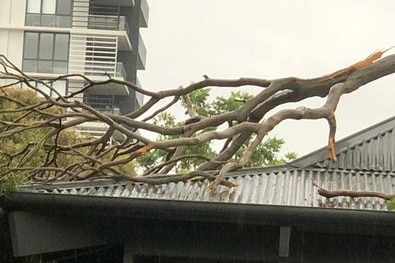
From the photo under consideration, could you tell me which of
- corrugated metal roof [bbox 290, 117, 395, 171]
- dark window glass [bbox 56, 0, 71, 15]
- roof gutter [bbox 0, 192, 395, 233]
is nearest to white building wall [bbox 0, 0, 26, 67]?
dark window glass [bbox 56, 0, 71, 15]

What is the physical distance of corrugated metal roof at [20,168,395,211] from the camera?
8.33 m

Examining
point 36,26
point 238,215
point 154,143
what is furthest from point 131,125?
point 36,26

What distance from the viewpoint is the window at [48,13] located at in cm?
3831

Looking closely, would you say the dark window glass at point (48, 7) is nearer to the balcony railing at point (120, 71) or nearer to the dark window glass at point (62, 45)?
the dark window glass at point (62, 45)

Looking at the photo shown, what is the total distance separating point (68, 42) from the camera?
38.7m

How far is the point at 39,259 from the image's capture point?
28.8 ft

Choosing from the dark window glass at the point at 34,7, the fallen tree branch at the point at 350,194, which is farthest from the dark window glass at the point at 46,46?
the fallen tree branch at the point at 350,194

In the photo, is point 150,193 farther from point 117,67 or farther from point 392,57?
point 117,67

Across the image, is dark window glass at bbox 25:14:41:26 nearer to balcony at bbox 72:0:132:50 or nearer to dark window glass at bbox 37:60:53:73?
balcony at bbox 72:0:132:50

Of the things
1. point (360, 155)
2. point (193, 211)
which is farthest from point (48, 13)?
point (193, 211)

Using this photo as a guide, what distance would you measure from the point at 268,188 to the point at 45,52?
30.5m

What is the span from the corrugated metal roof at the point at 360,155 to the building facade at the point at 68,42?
27.7 meters

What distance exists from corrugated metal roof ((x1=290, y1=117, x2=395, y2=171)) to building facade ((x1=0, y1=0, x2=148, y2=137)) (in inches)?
1092

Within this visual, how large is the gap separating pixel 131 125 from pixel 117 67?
98.5 ft
